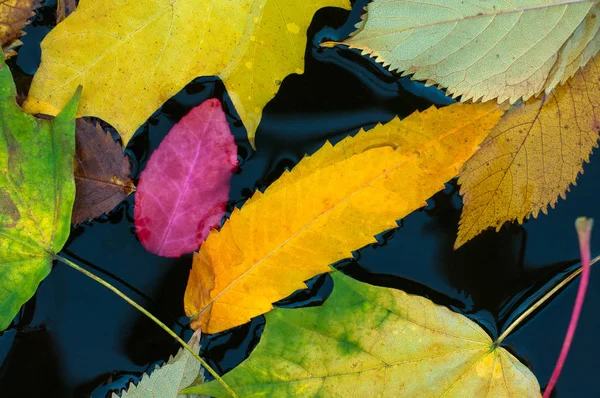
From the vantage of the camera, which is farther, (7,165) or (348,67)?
(348,67)

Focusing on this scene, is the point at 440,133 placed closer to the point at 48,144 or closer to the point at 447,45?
the point at 447,45

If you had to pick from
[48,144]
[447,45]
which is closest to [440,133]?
[447,45]

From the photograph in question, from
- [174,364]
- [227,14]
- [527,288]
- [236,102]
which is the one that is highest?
[227,14]

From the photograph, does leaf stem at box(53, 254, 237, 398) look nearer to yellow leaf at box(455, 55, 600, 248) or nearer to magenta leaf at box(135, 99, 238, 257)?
magenta leaf at box(135, 99, 238, 257)

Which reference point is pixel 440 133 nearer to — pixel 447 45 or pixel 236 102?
pixel 447 45

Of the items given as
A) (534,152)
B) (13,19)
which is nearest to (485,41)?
(534,152)

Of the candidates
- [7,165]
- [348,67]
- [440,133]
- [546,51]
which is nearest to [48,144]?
[7,165]

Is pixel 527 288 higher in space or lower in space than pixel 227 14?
lower
